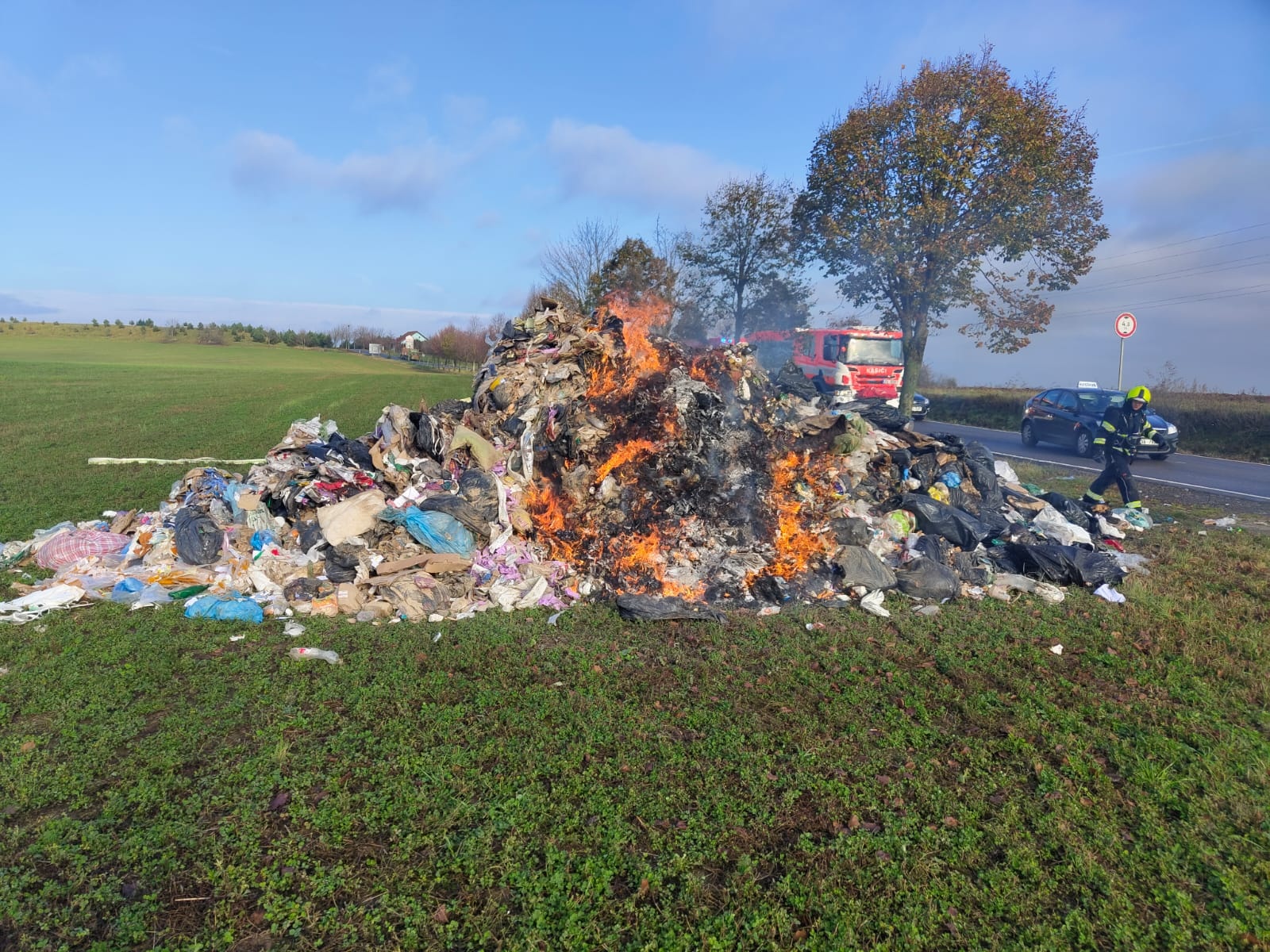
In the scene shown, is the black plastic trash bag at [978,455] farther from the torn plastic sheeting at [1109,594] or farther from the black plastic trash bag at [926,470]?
the torn plastic sheeting at [1109,594]

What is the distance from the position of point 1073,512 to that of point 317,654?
823 centimetres

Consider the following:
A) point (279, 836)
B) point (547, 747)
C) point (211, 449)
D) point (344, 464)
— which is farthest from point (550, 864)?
point (211, 449)

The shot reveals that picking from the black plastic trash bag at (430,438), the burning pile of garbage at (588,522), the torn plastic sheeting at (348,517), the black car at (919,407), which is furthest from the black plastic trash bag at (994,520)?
the black car at (919,407)

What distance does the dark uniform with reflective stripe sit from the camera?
30.4 feet

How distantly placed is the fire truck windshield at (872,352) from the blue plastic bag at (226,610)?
640 inches

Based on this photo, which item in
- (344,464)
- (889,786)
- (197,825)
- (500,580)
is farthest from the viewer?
(344,464)

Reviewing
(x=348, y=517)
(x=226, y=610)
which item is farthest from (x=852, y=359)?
(x=226, y=610)

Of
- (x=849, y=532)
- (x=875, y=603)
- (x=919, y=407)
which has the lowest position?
(x=875, y=603)

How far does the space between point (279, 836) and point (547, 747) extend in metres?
1.30

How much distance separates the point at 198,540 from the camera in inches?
251

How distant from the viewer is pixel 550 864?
297 cm

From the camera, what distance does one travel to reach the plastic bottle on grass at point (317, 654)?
4832 millimetres

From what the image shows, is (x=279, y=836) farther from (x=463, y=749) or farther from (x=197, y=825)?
(x=463, y=749)

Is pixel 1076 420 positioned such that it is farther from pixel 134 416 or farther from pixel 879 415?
pixel 134 416
